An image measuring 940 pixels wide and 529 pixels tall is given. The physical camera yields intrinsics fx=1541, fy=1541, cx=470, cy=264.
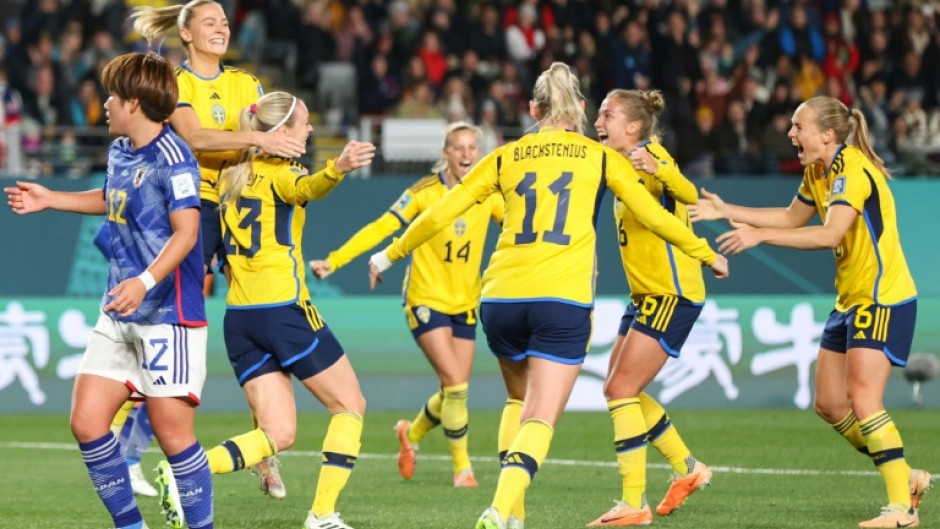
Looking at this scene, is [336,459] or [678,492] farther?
[678,492]

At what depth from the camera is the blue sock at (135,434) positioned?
9336mm

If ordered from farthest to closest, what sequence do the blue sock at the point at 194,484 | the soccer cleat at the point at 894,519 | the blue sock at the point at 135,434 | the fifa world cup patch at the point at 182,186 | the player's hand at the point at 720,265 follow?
the blue sock at the point at 135,434
the soccer cleat at the point at 894,519
the player's hand at the point at 720,265
the blue sock at the point at 194,484
the fifa world cup patch at the point at 182,186

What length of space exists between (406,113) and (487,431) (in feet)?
20.4

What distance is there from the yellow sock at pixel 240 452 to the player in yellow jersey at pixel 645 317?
1.75m

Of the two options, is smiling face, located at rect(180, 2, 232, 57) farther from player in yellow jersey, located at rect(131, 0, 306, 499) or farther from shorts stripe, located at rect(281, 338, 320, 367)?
shorts stripe, located at rect(281, 338, 320, 367)

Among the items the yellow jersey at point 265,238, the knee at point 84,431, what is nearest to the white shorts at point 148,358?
the knee at point 84,431

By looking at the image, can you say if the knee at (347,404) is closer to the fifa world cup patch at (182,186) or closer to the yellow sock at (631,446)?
the yellow sock at (631,446)

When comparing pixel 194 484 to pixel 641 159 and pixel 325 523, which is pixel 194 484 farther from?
pixel 641 159

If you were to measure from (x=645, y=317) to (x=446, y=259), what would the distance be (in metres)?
2.35

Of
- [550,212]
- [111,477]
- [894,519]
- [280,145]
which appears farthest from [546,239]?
[894,519]

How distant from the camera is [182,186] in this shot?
6.18 meters

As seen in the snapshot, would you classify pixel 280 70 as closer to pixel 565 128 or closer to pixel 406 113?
pixel 406 113

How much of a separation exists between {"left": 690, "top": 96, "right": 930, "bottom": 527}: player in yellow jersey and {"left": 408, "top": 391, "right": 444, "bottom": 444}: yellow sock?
2973mm

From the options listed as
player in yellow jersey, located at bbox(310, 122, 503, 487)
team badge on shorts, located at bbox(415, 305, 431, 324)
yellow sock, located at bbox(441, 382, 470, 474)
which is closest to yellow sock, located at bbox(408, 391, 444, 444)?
player in yellow jersey, located at bbox(310, 122, 503, 487)
